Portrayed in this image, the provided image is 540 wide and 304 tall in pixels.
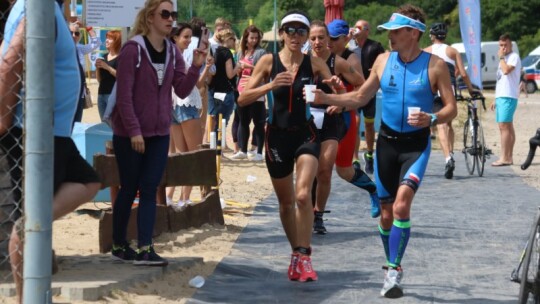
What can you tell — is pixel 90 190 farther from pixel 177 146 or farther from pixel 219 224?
pixel 177 146

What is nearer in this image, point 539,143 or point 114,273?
point 539,143

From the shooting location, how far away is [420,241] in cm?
1031

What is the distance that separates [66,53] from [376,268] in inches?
142

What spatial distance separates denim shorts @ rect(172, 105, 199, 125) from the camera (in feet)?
39.4

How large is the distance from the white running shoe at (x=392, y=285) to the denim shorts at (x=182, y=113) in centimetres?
455

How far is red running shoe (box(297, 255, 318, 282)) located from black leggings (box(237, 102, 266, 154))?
931 centimetres

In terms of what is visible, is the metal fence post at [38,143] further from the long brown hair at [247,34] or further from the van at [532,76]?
the van at [532,76]

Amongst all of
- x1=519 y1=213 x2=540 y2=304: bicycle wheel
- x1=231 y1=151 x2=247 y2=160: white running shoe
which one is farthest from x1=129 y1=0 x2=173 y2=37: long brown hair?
x1=231 y1=151 x2=247 y2=160: white running shoe

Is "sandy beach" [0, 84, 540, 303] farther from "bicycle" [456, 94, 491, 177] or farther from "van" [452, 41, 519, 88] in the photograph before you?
"van" [452, 41, 519, 88]

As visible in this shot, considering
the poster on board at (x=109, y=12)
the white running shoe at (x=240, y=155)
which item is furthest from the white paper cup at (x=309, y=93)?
the white running shoe at (x=240, y=155)

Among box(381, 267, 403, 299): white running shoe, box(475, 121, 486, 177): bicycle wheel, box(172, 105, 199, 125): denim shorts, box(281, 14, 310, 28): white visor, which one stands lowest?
box(475, 121, 486, 177): bicycle wheel

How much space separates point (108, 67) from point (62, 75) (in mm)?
5796

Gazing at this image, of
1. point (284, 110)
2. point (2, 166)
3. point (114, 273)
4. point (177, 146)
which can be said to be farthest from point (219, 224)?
point (2, 166)

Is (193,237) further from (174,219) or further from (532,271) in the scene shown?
(532,271)
